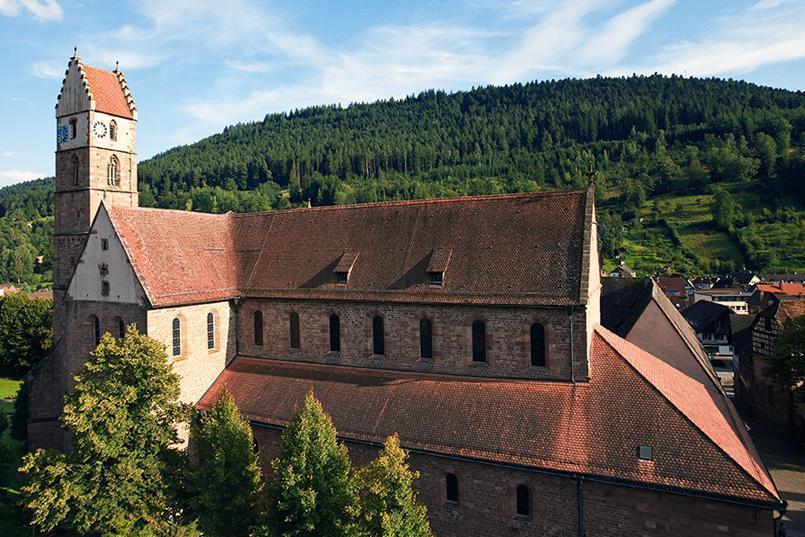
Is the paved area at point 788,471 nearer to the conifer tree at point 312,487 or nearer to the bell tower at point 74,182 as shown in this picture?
the conifer tree at point 312,487

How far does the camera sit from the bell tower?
31.8m

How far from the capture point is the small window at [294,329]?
28.7 meters

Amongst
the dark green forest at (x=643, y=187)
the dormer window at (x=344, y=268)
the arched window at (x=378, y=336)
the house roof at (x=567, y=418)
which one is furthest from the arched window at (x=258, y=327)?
the dark green forest at (x=643, y=187)

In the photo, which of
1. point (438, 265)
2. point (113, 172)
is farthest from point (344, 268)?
point (113, 172)

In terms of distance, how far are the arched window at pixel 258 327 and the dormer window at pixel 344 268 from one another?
5785 millimetres

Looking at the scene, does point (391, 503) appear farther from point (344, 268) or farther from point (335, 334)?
point (344, 268)

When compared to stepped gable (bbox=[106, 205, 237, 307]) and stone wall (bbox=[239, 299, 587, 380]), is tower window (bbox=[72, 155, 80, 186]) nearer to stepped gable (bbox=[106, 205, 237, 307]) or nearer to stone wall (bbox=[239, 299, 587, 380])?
stepped gable (bbox=[106, 205, 237, 307])

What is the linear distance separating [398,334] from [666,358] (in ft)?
56.1

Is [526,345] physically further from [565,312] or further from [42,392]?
[42,392]

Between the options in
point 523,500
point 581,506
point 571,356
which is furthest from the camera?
point 571,356

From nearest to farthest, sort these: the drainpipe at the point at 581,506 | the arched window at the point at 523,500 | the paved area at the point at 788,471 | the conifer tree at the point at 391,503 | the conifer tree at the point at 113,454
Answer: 1. the conifer tree at the point at 391,503
2. the drainpipe at the point at 581,506
3. the arched window at the point at 523,500
4. the conifer tree at the point at 113,454
5. the paved area at the point at 788,471

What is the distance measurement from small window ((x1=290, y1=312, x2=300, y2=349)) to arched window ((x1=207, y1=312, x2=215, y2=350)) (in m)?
4.65

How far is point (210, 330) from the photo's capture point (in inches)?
1152

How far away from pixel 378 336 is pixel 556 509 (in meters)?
11.4
